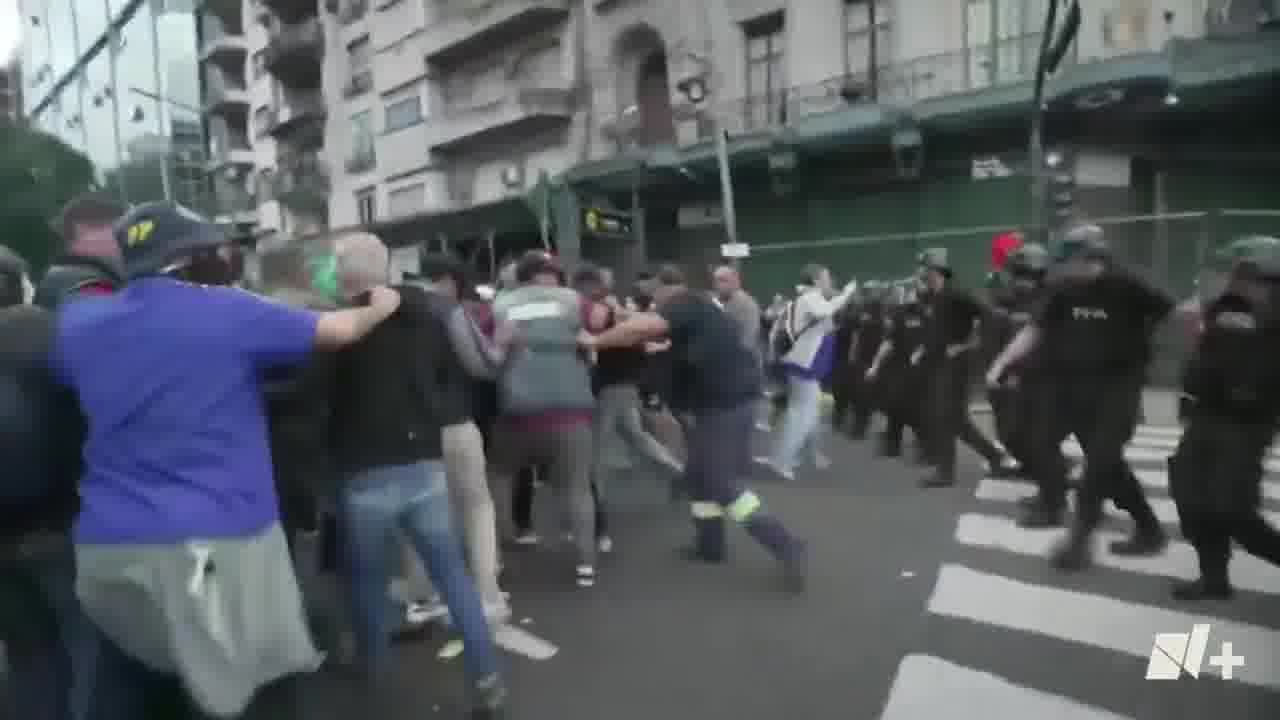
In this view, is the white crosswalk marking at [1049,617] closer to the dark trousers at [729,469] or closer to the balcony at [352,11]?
the dark trousers at [729,469]

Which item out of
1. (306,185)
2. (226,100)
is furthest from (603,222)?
(226,100)

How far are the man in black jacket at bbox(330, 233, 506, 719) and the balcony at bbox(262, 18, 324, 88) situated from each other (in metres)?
48.5

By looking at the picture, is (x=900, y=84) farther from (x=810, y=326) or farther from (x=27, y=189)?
(x=27, y=189)

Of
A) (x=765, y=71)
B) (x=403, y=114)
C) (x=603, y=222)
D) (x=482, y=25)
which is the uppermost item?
(x=482, y=25)

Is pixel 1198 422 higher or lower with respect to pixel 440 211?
lower

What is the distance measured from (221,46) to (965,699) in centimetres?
6381

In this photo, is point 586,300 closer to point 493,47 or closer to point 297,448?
point 297,448

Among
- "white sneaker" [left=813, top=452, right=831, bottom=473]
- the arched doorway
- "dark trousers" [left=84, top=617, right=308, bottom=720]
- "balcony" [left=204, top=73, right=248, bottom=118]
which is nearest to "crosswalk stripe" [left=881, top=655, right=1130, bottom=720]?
"dark trousers" [left=84, top=617, right=308, bottom=720]

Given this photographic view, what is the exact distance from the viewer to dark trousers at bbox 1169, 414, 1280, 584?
17.6 ft

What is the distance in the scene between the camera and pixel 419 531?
4.40m

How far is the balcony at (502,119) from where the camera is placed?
3534cm

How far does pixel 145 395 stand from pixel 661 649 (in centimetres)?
326

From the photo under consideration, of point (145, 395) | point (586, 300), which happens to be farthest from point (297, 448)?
point (586, 300)

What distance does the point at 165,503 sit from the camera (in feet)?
8.93
